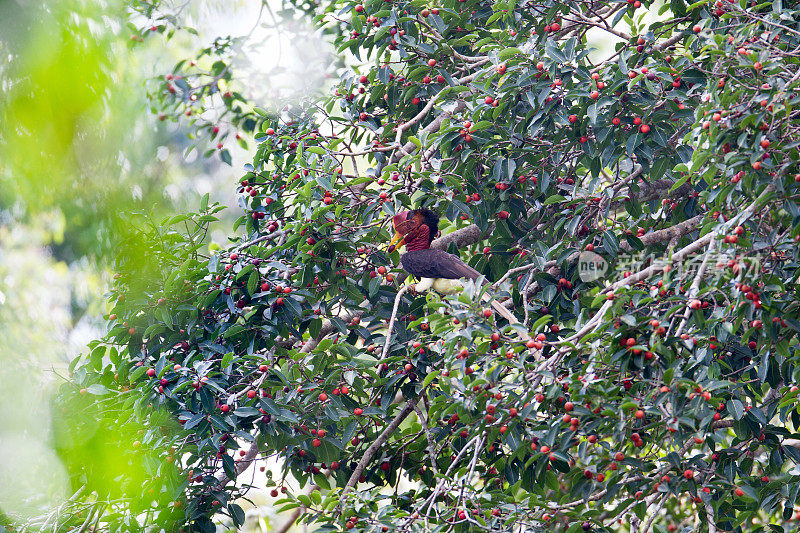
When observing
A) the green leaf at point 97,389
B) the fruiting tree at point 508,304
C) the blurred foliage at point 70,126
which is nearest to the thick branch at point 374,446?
the fruiting tree at point 508,304

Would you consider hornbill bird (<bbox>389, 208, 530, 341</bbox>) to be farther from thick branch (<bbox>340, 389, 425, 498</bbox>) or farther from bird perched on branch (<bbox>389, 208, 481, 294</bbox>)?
thick branch (<bbox>340, 389, 425, 498</bbox>)

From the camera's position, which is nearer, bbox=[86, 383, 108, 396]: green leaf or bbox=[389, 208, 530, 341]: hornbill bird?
bbox=[86, 383, 108, 396]: green leaf

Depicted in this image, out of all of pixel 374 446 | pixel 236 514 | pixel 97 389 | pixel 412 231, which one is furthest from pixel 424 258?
pixel 97 389

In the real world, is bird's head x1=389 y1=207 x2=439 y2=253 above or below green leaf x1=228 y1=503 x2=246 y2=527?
above

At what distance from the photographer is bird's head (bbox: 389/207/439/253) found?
2.88 m

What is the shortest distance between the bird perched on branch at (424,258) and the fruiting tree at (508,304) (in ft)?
0.26

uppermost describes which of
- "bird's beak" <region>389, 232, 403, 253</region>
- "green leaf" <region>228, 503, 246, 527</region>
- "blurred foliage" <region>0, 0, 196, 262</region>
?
"blurred foliage" <region>0, 0, 196, 262</region>

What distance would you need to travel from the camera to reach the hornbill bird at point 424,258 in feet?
9.41

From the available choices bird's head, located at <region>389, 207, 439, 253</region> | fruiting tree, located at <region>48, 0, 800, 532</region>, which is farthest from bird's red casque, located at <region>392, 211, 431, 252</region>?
fruiting tree, located at <region>48, 0, 800, 532</region>

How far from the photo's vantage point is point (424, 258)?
289cm

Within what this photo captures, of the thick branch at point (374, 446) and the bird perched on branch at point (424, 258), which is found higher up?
the bird perched on branch at point (424, 258)

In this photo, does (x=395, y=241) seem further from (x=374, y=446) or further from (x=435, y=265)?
(x=374, y=446)

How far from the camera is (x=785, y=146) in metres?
1.91

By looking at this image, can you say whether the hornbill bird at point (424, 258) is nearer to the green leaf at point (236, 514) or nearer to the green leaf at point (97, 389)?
the green leaf at point (236, 514)
